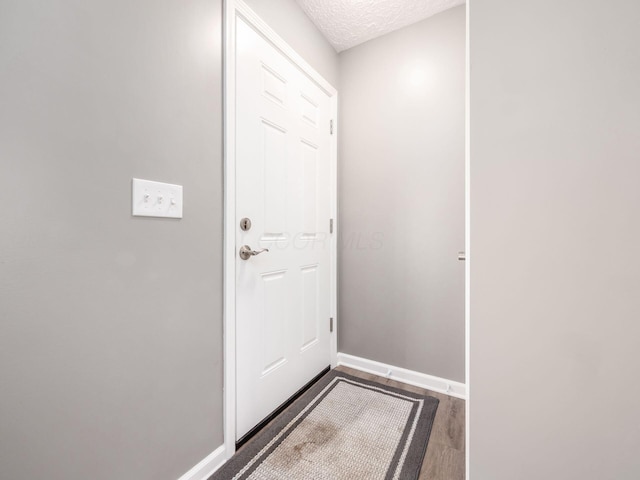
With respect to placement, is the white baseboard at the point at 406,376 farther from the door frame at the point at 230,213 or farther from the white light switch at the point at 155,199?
the white light switch at the point at 155,199

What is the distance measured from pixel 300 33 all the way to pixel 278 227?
1231 mm

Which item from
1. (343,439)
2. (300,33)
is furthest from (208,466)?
(300,33)

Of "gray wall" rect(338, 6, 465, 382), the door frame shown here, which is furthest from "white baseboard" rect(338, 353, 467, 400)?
the door frame

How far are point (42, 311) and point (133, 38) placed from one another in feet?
2.86

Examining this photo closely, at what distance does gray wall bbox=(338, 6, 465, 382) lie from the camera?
5.56 ft

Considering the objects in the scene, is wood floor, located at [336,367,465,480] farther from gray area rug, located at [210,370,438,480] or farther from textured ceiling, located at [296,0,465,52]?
textured ceiling, located at [296,0,465,52]

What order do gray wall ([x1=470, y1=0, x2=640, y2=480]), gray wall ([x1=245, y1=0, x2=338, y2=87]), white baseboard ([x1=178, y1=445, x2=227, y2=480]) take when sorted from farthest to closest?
gray wall ([x1=245, y1=0, x2=338, y2=87]) → white baseboard ([x1=178, y1=445, x2=227, y2=480]) → gray wall ([x1=470, y1=0, x2=640, y2=480])

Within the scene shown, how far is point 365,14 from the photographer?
1718 millimetres

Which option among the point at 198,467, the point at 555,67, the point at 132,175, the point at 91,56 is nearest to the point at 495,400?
the point at 555,67

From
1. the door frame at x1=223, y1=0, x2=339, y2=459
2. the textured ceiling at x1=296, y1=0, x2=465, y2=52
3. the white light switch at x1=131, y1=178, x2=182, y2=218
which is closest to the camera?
the white light switch at x1=131, y1=178, x2=182, y2=218

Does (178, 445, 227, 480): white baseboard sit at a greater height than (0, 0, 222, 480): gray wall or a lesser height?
lesser

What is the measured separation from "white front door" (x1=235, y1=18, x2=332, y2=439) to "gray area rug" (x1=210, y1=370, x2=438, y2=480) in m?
0.13

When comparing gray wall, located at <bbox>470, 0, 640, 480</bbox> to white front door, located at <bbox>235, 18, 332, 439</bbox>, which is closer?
gray wall, located at <bbox>470, 0, 640, 480</bbox>

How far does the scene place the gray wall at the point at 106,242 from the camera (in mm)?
669
